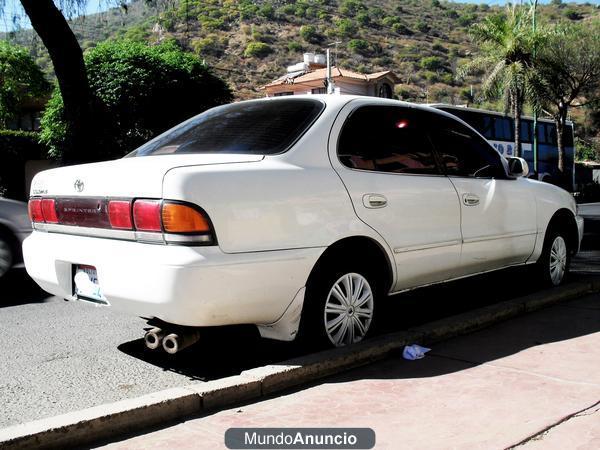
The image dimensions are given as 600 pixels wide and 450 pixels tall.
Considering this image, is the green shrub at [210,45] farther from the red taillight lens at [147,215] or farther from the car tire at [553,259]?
the red taillight lens at [147,215]

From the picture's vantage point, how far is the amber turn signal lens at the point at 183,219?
331 cm

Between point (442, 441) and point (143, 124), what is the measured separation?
67.4 feet

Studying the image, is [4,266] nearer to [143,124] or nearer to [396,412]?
[396,412]

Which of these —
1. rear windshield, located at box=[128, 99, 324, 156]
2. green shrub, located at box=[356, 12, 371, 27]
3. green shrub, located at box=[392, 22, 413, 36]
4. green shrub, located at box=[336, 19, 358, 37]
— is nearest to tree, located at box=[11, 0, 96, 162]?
rear windshield, located at box=[128, 99, 324, 156]

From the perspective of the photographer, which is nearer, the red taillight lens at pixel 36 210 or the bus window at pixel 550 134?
the red taillight lens at pixel 36 210

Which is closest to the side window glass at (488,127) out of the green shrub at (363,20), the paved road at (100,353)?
the paved road at (100,353)

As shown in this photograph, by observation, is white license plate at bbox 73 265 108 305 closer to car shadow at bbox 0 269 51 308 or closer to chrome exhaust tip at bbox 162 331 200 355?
chrome exhaust tip at bbox 162 331 200 355

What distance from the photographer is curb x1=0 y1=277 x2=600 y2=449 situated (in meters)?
2.80

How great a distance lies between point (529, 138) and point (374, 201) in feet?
103

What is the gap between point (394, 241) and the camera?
4.23 metres

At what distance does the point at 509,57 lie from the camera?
3192 centimetres

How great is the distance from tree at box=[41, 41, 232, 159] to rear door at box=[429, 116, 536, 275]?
1752 cm

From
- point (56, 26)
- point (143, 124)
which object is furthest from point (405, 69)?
point (56, 26)

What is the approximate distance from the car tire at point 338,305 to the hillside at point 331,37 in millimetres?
57469
